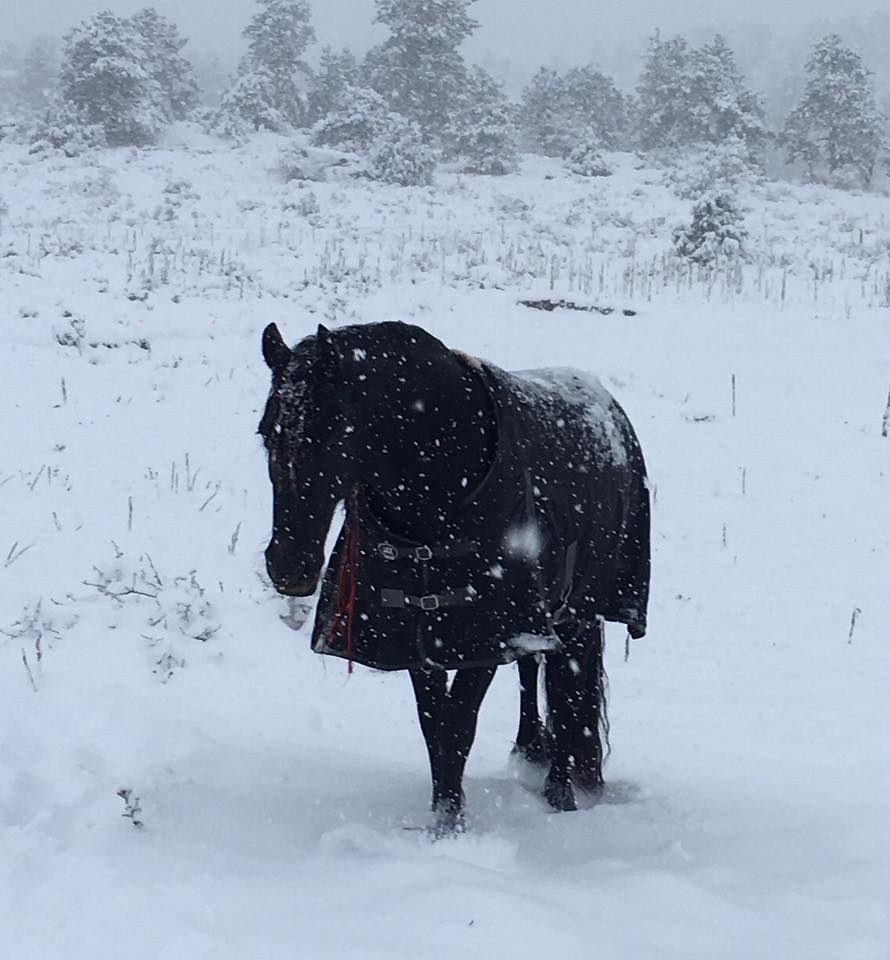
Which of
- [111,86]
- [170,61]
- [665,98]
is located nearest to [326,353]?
[111,86]

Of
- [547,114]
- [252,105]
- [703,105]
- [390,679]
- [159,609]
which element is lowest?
[390,679]

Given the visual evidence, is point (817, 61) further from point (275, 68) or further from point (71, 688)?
point (71, 688)

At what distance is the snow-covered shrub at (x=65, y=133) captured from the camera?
21094 mm

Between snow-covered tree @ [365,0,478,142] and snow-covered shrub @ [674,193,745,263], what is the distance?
68.2 ft

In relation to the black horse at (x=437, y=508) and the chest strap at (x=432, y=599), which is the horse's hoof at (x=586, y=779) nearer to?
the black horse at (x=437, y=508)

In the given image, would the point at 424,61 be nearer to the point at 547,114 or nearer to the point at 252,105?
the point at 547,114

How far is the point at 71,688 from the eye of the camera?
134 inches

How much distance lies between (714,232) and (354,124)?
13.9 m

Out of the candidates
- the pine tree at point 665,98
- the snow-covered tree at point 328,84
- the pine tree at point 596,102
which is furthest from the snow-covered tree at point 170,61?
the pine tree at point 665,98

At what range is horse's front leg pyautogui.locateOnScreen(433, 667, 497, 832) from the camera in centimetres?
270

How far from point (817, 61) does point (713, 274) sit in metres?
28.4

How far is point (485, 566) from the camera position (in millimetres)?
2443

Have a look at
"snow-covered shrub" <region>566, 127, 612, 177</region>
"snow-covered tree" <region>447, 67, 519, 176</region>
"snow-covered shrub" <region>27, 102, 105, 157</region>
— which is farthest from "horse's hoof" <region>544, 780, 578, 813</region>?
"snow-covered tree" <region>447, 67, 519, 176</region>

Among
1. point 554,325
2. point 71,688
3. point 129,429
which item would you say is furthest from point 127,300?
point 71,688
